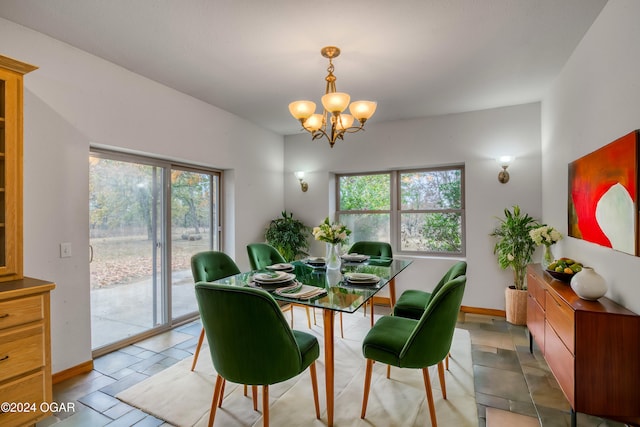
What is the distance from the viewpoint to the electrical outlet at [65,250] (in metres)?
2.54

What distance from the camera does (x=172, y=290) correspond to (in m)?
3.71

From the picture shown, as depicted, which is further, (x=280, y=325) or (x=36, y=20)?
(x=36, y=20)

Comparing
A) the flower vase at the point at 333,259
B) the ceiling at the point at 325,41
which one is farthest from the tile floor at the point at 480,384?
the ceiling at the point at 325,41

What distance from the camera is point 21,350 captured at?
1889mm

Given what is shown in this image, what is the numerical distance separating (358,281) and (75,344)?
2.34 m

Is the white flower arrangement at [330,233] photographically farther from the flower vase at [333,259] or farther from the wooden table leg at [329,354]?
the wooden table leg at [329,354]

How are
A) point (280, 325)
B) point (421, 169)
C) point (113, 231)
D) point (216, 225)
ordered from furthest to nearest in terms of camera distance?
point (421, 169), point (216, 225), point (113, 231), point (280, 325)

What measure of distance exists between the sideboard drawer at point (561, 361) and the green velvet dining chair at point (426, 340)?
0.71 m

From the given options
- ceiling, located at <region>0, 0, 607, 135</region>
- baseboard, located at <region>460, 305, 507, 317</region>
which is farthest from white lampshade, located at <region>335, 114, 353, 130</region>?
baseboard, located at <region>460, 305, 507, 317</region>

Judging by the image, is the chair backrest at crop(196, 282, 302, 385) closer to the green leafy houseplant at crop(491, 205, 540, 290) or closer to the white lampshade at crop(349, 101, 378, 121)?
the white lampshade at crop(349, 101, 378, 121)

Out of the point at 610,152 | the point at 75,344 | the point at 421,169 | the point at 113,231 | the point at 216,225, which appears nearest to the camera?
the point at 610,152

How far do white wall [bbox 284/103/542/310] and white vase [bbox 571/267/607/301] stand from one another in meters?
2.09

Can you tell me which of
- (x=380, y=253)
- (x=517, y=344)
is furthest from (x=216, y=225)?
(x=517, y=344)

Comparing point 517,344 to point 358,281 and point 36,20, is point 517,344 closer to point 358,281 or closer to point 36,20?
point 358,281
